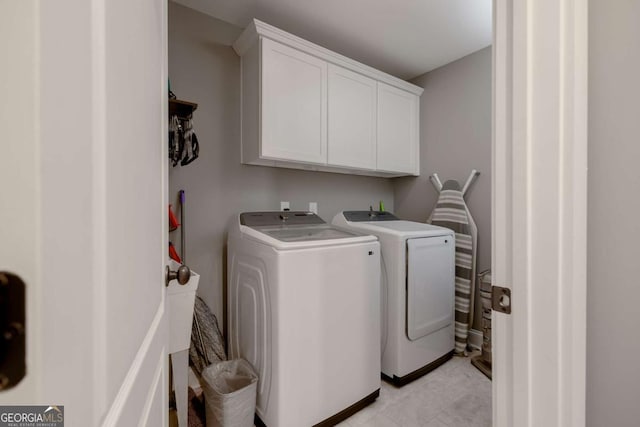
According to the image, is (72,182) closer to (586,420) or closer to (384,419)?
(586,420)

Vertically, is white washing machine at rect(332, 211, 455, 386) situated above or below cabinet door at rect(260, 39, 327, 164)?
below

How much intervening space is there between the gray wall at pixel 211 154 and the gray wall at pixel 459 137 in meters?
1.66

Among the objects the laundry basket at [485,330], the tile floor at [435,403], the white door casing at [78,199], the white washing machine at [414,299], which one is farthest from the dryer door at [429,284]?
the white door casing at [78,199]

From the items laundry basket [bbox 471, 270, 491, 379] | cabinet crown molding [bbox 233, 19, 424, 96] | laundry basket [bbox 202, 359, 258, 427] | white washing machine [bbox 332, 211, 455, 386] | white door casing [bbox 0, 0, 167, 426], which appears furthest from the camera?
laundry basket [bbox 471, 270, 491, 379]

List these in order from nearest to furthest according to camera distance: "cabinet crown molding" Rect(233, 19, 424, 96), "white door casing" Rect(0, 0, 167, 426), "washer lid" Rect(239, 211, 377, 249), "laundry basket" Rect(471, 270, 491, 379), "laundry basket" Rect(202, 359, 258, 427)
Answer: "white door casing" Rect(0, 0, 167, 426)
"laundry basket" Rect(202, 359, 258, 427)
"washer lid" Rect(239, 211, 377, 249)
"cabinet crown molding" Rect(233, 19, 424, 96)
"laundry basket" Rect(471, 270, 491, 379)

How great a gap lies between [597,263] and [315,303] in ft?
3.94

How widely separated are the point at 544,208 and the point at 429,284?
1.67 metres

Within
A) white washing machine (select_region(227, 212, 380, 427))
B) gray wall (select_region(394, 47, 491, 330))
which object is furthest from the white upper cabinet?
white washing machine (select_region(227, 212, 380, 427))

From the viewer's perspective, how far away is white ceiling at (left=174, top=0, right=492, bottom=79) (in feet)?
6.39

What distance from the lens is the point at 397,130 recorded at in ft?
9.16

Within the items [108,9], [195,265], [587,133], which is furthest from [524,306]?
[195,265]

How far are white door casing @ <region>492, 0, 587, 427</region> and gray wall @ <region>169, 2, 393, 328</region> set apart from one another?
1.89 m

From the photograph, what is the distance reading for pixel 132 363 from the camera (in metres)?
0.49

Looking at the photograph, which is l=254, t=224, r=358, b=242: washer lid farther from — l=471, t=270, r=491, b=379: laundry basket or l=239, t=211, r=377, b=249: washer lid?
l=471, t=270, r=491, b=379: laundry basket
